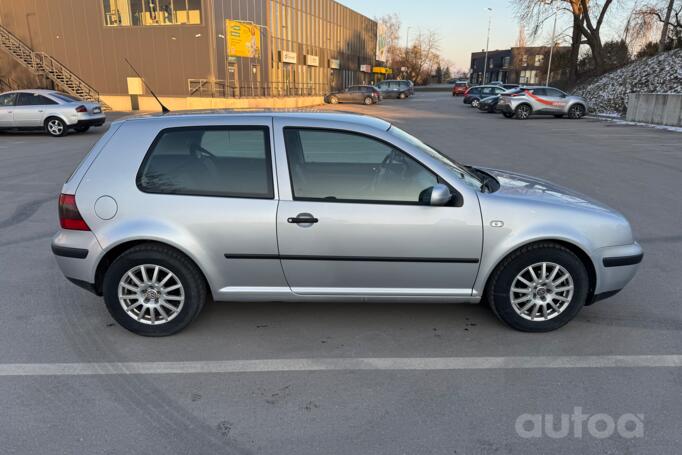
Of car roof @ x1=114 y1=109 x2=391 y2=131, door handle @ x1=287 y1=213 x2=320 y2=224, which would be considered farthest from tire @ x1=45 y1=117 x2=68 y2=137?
door handle @ x1=287 y1=213 x2=320 y2=224

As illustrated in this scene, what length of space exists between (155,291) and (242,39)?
31.9 meters

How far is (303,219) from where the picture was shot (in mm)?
3332

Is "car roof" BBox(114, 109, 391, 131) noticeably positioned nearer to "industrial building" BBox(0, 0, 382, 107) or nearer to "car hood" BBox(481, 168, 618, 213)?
"car hood" BBox(481, 168, 618, 213)

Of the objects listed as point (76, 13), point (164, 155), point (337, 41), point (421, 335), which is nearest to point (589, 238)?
point (421, 335)

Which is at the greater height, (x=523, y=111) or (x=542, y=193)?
(x=542, y=193)

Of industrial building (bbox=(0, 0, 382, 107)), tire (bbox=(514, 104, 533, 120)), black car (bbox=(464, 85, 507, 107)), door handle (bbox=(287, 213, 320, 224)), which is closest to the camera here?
door handle (bbox=(287, 213, 320, 224))

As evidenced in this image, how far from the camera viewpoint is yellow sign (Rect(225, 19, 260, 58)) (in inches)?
1232

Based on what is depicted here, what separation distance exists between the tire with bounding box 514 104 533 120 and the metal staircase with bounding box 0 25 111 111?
2438 cm

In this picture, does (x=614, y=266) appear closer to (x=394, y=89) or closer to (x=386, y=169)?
(x=386, y=169)

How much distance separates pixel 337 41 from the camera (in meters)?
53.5

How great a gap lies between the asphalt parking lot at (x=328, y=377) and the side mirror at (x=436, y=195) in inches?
41.7

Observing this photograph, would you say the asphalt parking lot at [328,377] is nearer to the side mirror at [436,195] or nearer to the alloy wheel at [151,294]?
the alloy wheel at [151,294]

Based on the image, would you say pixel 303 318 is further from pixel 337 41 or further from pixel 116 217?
pixel 337 41

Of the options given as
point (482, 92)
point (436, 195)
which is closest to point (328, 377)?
point (436, 195)
